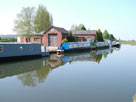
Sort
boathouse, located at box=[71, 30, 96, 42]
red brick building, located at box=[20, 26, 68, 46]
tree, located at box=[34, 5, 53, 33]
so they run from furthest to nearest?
tree, located at box=[34, 5, 53, 33]
boathouse, located at box=[71, 30, 96, 42]
red brick building, located at box=[20, 26, 68, 46]

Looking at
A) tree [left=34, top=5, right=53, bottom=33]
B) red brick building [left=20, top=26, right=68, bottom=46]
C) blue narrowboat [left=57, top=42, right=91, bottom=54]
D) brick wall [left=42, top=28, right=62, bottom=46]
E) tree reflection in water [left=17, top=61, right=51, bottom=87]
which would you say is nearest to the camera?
tree reflection in water [left=17, top=61, right=51, bottom=87]

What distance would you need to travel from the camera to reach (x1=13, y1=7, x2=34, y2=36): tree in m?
40.3

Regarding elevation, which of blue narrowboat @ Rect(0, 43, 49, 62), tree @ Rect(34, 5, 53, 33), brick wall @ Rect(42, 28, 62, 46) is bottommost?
blue narrowboat @ Rect(0, 43, 49, 62)

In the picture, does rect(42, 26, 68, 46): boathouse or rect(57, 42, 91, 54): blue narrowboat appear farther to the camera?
rect(42, 26, 68, 46): boathouse

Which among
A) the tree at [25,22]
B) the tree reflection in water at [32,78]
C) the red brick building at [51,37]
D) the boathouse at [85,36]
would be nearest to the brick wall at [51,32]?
the red brick building at [51,37]

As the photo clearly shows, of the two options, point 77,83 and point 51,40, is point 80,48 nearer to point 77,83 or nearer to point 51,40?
point 51,40

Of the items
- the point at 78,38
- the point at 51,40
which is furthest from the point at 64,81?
the point at 78,38

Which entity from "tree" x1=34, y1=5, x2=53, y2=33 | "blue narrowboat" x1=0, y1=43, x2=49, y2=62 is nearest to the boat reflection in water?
"blue narrowboat" x1=0, y1=43, x2=49, y2=62

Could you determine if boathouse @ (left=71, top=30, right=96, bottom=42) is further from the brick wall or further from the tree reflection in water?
the tree reflection in water

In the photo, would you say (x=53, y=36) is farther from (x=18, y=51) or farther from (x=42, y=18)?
(x=18, y=51)

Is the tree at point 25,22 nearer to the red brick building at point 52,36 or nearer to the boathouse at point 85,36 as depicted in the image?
the red brick building at point 52,36

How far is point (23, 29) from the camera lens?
132 ft

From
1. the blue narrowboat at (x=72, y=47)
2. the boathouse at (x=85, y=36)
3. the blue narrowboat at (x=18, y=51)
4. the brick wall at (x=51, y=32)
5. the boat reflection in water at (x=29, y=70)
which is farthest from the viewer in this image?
the boathouse at (x=85, y=36)

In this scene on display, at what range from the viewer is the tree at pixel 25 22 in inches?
1588
